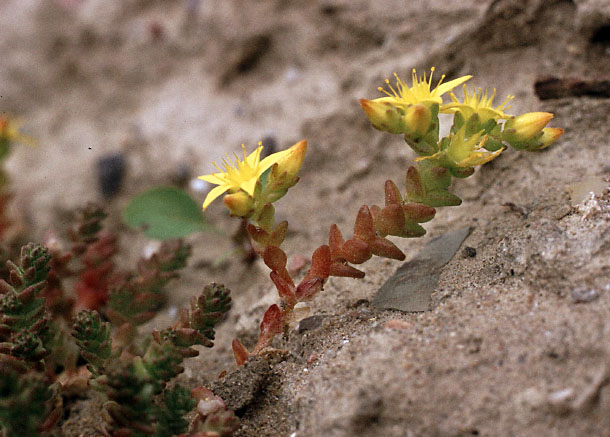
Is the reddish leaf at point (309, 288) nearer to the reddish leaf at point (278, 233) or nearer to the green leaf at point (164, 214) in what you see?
the reddish leaf at point (278, 233)

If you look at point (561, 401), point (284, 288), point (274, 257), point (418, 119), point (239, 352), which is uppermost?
point (418, 119)

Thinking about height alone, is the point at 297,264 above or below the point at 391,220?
below

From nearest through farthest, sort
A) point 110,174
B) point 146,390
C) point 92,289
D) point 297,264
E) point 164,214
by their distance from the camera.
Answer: point 146,390 < point 297,264 < point 92,289 < point 164,214 < point 110,174

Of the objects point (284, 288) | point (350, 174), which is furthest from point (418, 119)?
point (350, 174)

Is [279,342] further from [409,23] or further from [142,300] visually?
[409,23]

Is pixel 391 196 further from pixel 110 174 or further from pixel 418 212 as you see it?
pixel 110 174

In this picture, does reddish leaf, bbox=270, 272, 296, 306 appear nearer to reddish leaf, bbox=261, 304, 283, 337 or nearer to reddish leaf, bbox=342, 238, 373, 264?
reddish leaf, bbox=261, 304, 283, 337
